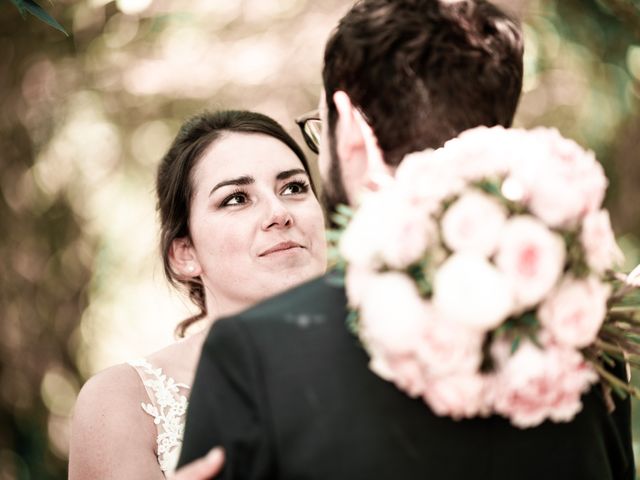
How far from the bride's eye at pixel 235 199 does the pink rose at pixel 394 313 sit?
183 centimetres

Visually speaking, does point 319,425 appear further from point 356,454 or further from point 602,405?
point 602,405

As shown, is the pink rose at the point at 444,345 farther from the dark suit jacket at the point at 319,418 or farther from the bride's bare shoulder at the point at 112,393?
the bride's bare shoulder at the point at 112,393

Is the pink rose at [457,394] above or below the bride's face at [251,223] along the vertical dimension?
above

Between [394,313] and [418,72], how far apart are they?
556 millimetres

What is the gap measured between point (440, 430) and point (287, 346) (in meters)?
0.34

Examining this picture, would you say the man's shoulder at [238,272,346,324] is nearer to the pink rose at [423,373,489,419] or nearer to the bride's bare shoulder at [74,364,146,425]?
the pink rose at [423,373,489,419]

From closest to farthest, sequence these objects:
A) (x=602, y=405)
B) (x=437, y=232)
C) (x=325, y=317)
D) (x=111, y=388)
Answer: (x=437, y=232), (x=325, y=317), (x=602, y=405), (x=111, y=388)

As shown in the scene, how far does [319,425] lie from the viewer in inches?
61.7

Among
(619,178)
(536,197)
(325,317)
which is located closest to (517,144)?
(536,197)

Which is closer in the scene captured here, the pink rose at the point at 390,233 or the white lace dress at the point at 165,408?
the pink rose at the point at 390,233

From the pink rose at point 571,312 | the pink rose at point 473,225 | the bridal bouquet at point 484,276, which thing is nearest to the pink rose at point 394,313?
the bridal bouquet at point 484,276

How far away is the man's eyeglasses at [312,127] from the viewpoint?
2.53 metres

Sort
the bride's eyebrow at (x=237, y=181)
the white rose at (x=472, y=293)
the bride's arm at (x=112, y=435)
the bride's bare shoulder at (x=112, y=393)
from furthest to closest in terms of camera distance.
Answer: the bride's eyebrow at (x=237, y=181) < the bride's bare shoulder at (x=112, y=393) < the bride's arm at (x=112, y=435) < the white rose at (x=472, y=293)

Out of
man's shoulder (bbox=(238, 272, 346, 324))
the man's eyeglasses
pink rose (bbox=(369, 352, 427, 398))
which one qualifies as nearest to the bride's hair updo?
the man's eyeglasses
